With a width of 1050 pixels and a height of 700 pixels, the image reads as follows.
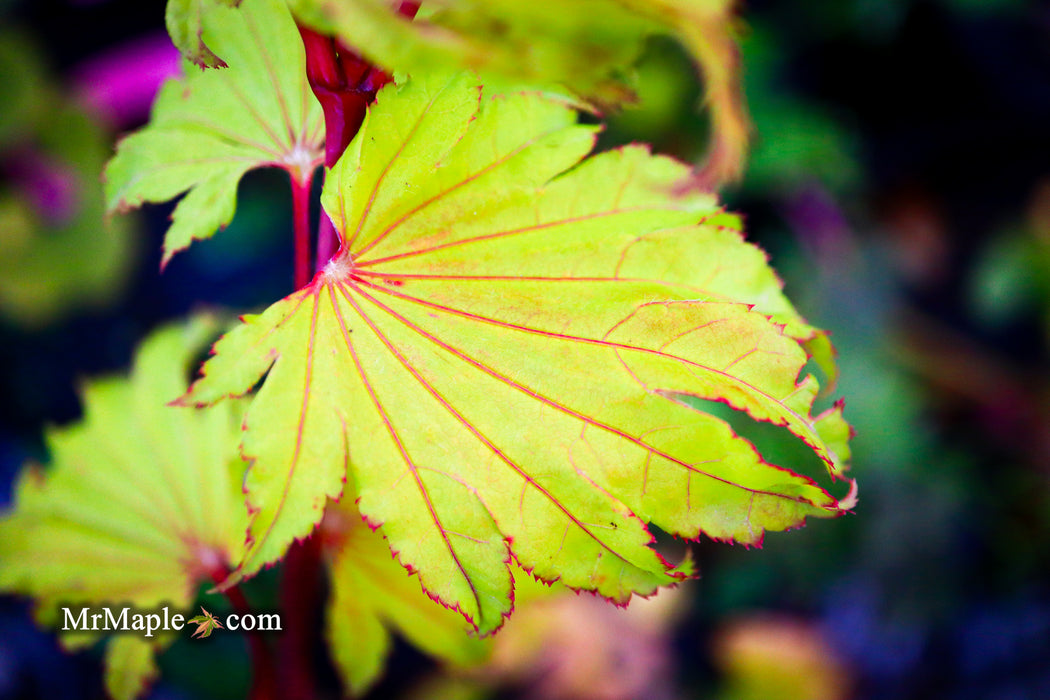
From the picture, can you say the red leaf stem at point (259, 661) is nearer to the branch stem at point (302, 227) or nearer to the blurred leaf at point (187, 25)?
the branch stem at point (302, 227)

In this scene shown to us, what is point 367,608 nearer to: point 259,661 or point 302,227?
point 259,661

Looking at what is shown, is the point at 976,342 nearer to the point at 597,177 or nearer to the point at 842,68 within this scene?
the point at 842,68

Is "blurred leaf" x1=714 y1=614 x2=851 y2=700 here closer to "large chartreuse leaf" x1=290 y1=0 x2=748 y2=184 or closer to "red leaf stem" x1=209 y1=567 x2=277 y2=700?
"red leaf stem" x1=209 y1=567 x2=277 y2=700

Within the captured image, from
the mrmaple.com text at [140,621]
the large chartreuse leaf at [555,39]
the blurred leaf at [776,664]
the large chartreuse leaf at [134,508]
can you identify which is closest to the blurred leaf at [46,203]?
the large chartreuse leaf at [134,508]

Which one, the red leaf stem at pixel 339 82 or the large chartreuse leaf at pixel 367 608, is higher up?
the red leaf stem at pixel 339 82

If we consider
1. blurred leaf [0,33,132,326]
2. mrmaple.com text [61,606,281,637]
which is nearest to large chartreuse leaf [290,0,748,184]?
mrmaple.com text [61,606,281,637]

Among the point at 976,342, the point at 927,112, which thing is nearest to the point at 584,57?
the point at 927,112

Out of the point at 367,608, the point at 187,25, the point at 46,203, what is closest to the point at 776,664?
the point at 367,608
